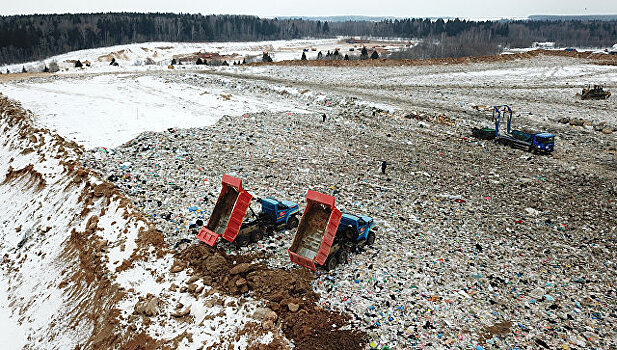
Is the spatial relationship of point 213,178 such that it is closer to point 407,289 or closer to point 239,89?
point 407,289

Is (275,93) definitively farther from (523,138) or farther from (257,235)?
(257,235)

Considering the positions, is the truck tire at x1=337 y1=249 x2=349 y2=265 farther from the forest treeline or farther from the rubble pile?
the forest treeline

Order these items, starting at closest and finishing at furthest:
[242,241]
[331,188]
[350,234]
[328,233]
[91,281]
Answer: [328,233], [91,281], [350,234], [242,241], [331,188]

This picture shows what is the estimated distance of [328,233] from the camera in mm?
6840

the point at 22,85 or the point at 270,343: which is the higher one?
the point at 22,85

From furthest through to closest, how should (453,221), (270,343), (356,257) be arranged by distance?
(453,221) → (356,257) → (270,343)

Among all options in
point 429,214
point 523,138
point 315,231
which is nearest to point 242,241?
point 315,231

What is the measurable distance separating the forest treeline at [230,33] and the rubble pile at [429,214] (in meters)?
57.2

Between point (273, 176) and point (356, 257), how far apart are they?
15.7 feet

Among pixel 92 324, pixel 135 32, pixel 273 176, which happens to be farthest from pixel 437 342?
pixel 135 32

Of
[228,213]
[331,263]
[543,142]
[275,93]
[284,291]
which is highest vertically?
[275,93]

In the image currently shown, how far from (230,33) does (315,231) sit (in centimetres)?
13573

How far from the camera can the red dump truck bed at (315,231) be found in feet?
22.3

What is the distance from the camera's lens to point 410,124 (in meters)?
17.7
